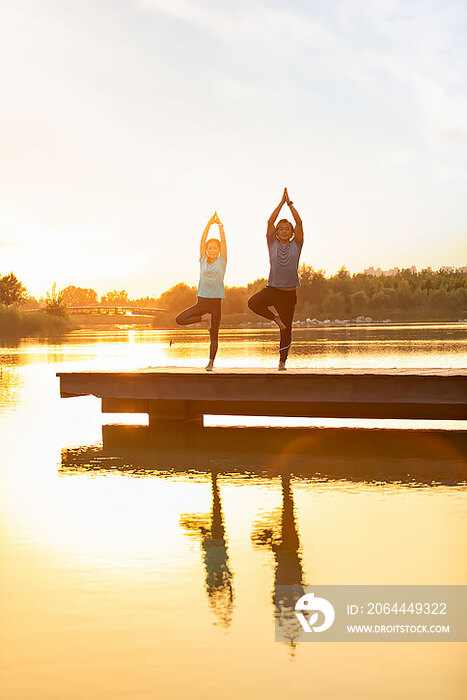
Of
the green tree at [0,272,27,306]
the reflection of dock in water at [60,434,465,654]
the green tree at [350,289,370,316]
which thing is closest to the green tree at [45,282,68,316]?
the green tree at [0,272,27,306]

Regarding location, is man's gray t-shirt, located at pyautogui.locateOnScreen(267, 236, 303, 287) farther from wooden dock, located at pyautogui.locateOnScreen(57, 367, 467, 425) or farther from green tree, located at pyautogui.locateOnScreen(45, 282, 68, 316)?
green tree, located at pyautogui.locateOnScreen(45, 282, 68, 316)

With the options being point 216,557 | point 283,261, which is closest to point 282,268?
point 283,261

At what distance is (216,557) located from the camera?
8398mm

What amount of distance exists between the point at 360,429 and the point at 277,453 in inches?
159

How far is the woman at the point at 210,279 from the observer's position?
17.0 meters

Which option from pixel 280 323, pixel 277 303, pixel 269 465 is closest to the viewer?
pixel 269 465

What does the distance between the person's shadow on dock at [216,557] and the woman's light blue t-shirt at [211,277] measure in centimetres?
613

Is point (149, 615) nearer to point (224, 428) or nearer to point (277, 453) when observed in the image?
point (277, 453)

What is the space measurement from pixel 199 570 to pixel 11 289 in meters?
138

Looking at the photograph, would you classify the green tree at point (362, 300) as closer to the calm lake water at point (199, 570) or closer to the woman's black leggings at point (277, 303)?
the woman's black leggings at point (277, 303)

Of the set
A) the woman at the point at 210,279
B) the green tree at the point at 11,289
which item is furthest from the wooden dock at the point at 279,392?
the green tree at the point at 11,289

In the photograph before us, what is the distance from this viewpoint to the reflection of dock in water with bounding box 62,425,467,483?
44.4 ft

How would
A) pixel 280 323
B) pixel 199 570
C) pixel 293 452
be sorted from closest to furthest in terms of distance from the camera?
pixel 199 570 < pixel 293 452 < pixel 280 323

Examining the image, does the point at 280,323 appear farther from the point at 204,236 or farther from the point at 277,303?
the point at 204,236
